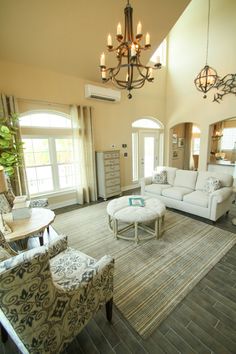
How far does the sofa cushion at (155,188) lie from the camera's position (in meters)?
4.44

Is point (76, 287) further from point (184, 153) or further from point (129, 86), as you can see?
point (184, 153)

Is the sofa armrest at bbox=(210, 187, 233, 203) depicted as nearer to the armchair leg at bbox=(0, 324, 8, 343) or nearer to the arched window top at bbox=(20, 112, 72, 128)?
the armchair leg at bbox=(0, 324, 8, 343)

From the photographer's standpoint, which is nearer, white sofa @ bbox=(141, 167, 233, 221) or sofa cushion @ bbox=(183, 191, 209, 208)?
white sofa @ bbox=(141, 167, 233, 221)

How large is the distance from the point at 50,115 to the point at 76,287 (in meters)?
4.08

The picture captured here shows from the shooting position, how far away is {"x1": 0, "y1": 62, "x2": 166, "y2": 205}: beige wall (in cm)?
371

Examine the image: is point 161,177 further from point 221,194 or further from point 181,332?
point 181,332

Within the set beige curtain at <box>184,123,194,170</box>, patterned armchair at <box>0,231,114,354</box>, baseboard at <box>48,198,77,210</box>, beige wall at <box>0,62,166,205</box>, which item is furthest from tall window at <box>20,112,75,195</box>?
beige curtain at <box>184,123,194,170</box>

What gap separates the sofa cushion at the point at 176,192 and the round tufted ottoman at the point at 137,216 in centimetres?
84

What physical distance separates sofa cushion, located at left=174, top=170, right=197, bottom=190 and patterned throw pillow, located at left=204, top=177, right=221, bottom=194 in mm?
374

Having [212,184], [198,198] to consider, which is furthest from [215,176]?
[198,198]

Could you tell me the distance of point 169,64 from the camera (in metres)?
6.60

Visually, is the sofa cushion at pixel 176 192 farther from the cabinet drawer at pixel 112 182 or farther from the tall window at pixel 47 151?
the tall window at pixel 47 151

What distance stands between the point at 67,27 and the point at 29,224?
3.71 m

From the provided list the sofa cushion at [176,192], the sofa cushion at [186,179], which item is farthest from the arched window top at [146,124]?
the sofa cushion at [176,192]
